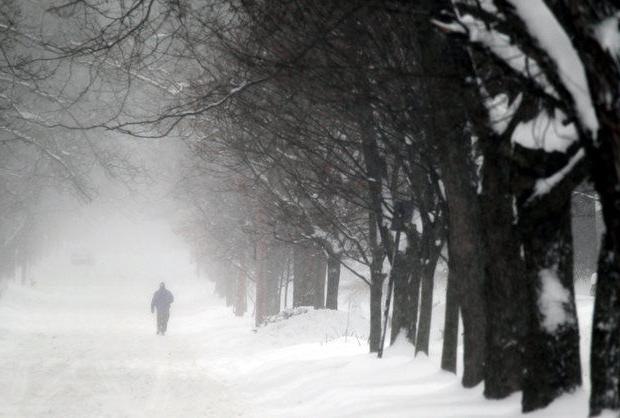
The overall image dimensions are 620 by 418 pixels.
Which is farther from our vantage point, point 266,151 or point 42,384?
point 42,384

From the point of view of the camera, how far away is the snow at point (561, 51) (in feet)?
14.5

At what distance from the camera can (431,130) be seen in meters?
7.98

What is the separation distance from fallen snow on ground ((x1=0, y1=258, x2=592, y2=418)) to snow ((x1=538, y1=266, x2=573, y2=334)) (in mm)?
577

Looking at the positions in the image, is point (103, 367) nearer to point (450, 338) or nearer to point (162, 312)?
point (162, 312)

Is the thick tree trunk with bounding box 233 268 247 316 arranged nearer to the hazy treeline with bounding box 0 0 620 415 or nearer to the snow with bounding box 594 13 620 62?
the hazy treeline with bounding box 0 0 620 415

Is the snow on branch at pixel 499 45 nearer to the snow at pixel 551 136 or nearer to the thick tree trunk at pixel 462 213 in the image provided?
the snow at pixel 551 136

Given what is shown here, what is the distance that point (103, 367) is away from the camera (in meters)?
15.6

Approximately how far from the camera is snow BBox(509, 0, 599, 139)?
174 inches

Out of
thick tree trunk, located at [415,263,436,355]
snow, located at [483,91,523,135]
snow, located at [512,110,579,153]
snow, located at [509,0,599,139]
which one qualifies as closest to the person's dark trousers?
thick tree trunk, located at [415,263,436,355]

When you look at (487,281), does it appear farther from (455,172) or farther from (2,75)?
(2,75)

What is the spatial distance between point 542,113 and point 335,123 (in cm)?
486

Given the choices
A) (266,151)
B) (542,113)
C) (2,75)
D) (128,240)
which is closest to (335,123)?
(266,151)

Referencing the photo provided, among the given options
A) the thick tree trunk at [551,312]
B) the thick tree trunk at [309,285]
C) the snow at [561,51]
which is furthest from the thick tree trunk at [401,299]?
the thick tree trunk at [309,285]

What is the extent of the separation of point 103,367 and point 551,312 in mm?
11637
